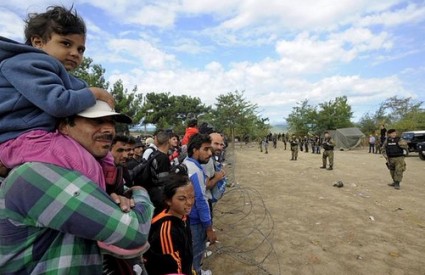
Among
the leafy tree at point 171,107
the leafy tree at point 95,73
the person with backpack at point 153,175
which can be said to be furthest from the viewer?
the leafy tree at point 171,107

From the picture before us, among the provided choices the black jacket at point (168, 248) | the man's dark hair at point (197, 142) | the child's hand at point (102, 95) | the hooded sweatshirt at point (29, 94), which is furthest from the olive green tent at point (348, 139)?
the hooded sweatshirt at point (29, 94)

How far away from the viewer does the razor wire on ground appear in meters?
4.32

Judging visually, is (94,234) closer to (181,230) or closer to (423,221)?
(181,230)

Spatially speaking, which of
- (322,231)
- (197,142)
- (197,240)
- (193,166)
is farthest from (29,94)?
(322,231)

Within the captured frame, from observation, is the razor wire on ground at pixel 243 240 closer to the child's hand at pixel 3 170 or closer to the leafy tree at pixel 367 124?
the child's hand at pixel 3 170

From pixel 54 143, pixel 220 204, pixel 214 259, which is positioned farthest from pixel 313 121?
pixel 54 143

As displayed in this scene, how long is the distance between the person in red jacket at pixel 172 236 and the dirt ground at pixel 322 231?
1.88 meters

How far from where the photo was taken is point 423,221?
6348 mm

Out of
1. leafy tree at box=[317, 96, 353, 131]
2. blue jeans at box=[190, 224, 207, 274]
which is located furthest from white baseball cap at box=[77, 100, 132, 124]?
leafy tree at box=[317, 96, 353, 131]

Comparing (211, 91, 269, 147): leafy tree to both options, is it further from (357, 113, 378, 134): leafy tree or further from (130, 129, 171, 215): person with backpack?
(130, 129, 171, 215): person with backpack

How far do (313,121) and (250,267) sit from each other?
38.8 metres

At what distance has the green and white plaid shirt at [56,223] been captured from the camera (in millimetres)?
966

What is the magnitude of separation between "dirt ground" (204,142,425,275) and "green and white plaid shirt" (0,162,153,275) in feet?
11.1

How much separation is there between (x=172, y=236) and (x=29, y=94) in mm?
1657
